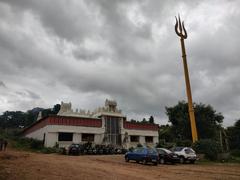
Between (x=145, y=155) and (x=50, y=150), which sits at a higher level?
(x=50, y=150)

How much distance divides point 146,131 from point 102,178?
1448 inches

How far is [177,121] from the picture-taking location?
47562mm

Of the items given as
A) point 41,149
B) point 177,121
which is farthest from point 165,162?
point 177,121

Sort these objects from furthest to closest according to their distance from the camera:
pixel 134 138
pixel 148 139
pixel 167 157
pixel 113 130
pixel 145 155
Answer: pixel 148 139 < pixel 134 138 < pixel 113 130 < pixel 167 157 < pixel 145 155

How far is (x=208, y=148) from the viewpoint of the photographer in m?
28.0

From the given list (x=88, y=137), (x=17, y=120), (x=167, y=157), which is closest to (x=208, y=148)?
(x=167, y=157)

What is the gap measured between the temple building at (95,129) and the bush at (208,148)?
16857 mm

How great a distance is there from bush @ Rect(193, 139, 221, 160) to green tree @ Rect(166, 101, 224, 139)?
1629 cm

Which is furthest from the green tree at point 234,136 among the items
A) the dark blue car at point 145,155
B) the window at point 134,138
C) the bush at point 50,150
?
the dark blue car at point 145,155

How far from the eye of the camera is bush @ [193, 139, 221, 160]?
27656 mm

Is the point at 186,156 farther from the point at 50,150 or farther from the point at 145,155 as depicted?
the point at 50,150

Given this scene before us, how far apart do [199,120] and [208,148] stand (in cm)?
1730

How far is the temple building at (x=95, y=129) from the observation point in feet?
123

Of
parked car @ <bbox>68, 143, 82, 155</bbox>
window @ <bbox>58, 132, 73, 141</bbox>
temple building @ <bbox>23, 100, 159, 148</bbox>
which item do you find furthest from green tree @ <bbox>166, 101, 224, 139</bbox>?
parked car @ <bbox>68, 143, 82, 155</bbox>
